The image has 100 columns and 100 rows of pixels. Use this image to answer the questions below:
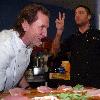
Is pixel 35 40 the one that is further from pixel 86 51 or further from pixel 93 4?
pixel 93 4

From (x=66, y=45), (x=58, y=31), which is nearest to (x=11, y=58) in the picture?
(x=58, y=31)

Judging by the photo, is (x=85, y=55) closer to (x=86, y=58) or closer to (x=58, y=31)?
(x=86, y=58)

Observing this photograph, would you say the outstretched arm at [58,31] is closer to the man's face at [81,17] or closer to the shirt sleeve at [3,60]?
the man's face at [81,17]

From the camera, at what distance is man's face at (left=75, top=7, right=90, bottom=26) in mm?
3993

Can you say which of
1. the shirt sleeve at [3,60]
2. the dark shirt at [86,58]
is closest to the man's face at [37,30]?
the shirt sleeve at [3,60]

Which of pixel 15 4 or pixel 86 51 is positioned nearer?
pixel 86 51

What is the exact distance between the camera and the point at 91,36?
394cm

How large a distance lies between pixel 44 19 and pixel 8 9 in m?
4.12

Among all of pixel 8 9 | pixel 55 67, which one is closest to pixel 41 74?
pixel 55 67

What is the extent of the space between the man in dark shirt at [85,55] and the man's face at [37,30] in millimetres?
1335

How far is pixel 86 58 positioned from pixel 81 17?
57 cm

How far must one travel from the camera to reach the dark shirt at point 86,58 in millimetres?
3822

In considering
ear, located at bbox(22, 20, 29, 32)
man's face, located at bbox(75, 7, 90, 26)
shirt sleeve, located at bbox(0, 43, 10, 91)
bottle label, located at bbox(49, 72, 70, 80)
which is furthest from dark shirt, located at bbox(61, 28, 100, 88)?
shirt sleeve, located at bbox(0, 43, 10, 91)

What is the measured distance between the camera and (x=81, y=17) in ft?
13.3
